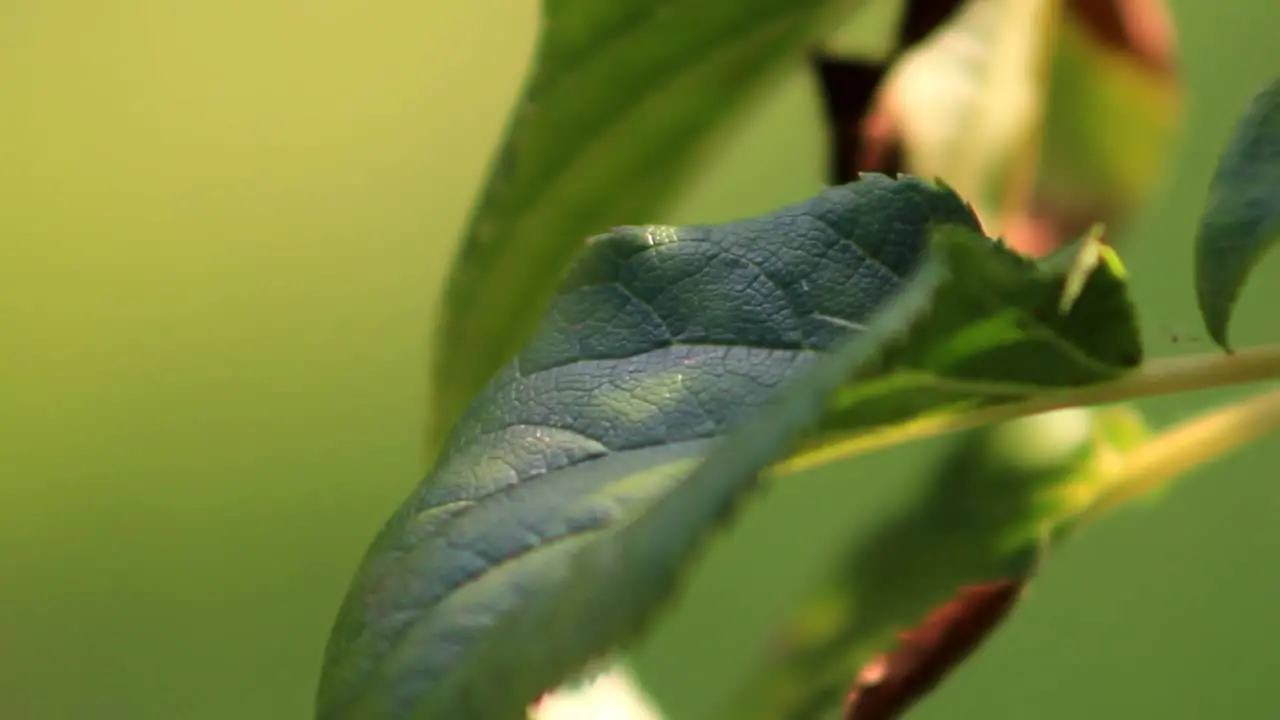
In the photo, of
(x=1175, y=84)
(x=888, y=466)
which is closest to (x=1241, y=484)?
(x=888, y=466)

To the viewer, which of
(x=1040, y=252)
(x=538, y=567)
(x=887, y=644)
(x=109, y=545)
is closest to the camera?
(x=538, y=567)

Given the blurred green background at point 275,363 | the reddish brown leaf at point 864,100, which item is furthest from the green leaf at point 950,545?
the blurred green background at point 275,363

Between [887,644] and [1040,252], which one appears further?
[1040,252]

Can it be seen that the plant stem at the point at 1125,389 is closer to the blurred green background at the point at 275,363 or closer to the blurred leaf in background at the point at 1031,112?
the blurred leaf in background at the point at 1031,112

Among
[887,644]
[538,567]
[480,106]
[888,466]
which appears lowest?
[888,466]

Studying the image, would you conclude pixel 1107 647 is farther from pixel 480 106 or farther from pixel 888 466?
pixel 480 106
